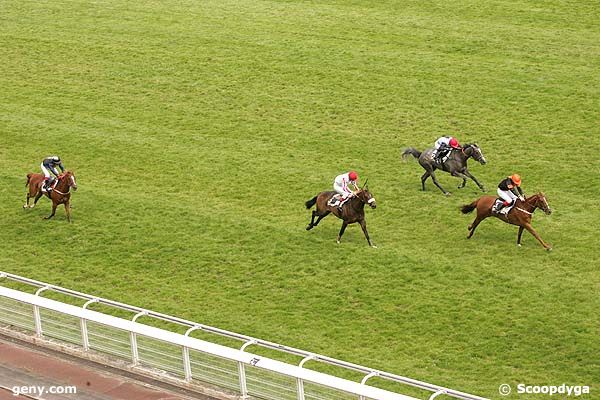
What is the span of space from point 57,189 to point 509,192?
9927 millimetres

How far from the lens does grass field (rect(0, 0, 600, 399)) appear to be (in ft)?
62.4

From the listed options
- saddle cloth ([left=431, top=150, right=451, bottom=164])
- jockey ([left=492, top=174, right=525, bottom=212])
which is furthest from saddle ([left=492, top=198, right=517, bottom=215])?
saddle cloth ([left=431, top=150, right=451, bottom=164])

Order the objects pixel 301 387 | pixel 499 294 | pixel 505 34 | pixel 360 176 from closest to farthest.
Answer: pixel 301 387 → pixel 499 294 → pixel 360 176 → pixel 505 34

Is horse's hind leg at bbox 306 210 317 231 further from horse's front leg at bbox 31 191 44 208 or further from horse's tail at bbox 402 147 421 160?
horse's front leg at bbox 31 191 44 208

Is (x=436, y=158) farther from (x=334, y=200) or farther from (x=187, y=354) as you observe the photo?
(x=187, y=354)

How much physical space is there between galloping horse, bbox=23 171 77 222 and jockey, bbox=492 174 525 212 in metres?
9.20

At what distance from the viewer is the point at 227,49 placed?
117 ft

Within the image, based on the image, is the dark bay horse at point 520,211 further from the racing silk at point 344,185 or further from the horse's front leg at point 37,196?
the horse's front leg at point 37,196

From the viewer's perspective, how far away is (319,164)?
88.7ft

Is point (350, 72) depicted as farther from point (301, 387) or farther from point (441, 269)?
point (301, 387)

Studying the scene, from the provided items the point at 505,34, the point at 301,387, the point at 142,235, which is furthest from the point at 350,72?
the point at 301,387

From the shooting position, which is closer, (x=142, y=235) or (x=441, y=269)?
(x=441, y=269)

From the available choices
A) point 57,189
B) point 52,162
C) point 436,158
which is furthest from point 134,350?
point 436,158

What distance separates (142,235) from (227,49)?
13.9 meters
